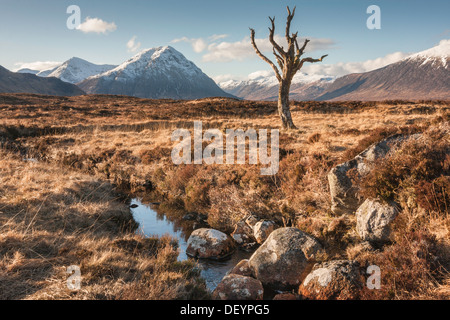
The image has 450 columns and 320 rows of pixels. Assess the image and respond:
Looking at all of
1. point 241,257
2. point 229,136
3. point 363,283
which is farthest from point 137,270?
point 229,136

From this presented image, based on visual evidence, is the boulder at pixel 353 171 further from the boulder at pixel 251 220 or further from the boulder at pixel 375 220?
the boulder at pixel 251 220

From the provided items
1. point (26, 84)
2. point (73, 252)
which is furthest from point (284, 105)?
point (26, 84)

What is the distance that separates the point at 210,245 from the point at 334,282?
3883 millimetres

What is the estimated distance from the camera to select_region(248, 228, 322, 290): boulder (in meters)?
6.70

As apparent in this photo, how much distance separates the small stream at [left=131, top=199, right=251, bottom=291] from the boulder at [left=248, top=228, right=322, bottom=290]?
3.25ft

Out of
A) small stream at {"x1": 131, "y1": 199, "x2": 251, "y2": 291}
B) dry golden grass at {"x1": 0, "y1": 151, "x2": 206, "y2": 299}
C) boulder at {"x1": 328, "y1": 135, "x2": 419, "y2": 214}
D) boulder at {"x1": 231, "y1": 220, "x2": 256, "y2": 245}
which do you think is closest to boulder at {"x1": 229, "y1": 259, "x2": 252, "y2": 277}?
small stream at {"x1": 131, "y1": 199, "x2": 251, "y2": 291}

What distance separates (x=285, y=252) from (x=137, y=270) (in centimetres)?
364

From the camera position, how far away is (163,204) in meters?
12.6

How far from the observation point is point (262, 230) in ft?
29.3

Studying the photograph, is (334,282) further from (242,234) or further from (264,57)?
(264,57)

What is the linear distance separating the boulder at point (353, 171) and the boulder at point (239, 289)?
3.49 m

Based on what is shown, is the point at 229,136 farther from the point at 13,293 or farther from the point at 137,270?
the point at 13,293

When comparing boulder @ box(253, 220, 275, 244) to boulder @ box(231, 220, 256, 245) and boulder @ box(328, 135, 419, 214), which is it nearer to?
boulder @ box(231, 220, 256, 245)

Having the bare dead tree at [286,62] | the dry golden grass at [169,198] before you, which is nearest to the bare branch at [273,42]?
the bare dead tree at [286,62]
